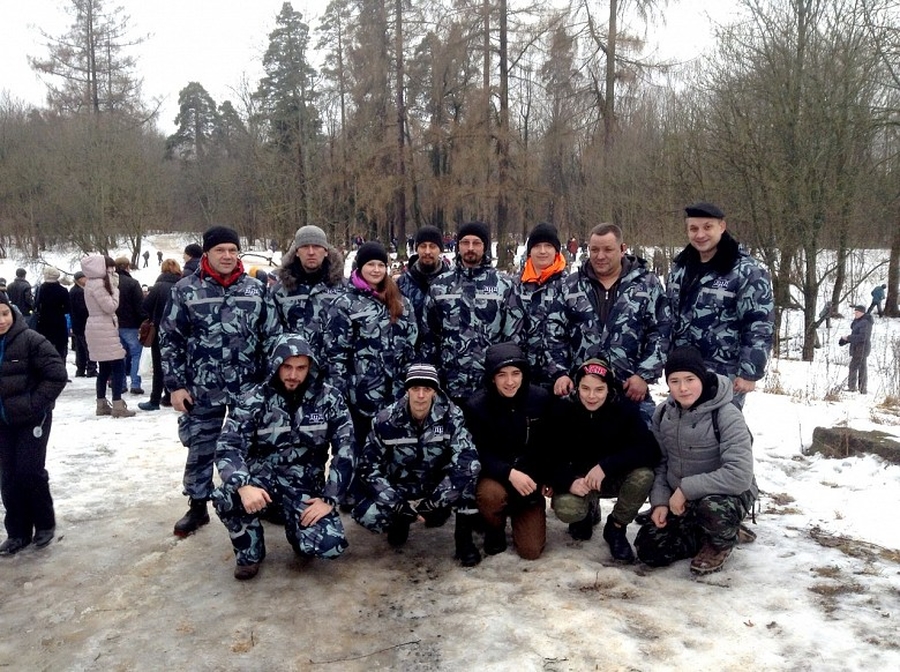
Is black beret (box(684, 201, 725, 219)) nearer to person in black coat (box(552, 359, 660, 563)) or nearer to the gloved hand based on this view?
person in black coat (box(552, 359, 660, 563))

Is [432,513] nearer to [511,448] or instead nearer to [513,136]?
[511,448]

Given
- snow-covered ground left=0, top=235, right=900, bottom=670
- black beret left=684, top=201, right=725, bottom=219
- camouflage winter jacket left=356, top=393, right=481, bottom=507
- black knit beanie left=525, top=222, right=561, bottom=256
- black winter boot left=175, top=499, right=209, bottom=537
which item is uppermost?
black beret left=684, top=201, right=725, bottom=219

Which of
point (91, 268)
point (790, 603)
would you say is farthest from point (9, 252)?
point (790, 603)

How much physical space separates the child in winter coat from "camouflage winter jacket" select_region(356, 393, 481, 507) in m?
1.15

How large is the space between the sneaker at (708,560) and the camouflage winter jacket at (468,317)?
1764 mm

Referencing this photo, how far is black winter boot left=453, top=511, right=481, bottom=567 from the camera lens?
13.3 feet

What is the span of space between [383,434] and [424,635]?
130 cm

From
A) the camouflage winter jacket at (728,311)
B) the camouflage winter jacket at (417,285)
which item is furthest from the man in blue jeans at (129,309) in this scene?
the camouflage winter jacket at (728,311)

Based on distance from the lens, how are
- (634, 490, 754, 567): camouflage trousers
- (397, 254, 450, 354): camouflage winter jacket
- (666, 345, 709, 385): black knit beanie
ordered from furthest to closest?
(397, 254, 450, 354): camouflage winter jacket
(666, 345, 709, 385): black knit beanie
(634, 490, 754, 567): camouflage trousers

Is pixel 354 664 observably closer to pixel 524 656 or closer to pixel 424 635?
pixel 424 635

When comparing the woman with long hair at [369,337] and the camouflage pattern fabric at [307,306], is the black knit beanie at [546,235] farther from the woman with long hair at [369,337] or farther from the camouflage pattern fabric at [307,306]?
the camouflage pattern fabric at [307,306]

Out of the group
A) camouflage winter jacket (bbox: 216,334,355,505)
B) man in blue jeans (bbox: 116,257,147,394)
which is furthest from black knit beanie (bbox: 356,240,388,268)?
man in blue jeans (bbox: 116,257,147,394)

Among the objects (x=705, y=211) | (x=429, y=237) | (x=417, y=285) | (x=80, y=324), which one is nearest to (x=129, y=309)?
(x=80, y=324)

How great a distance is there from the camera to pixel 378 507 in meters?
4.14
